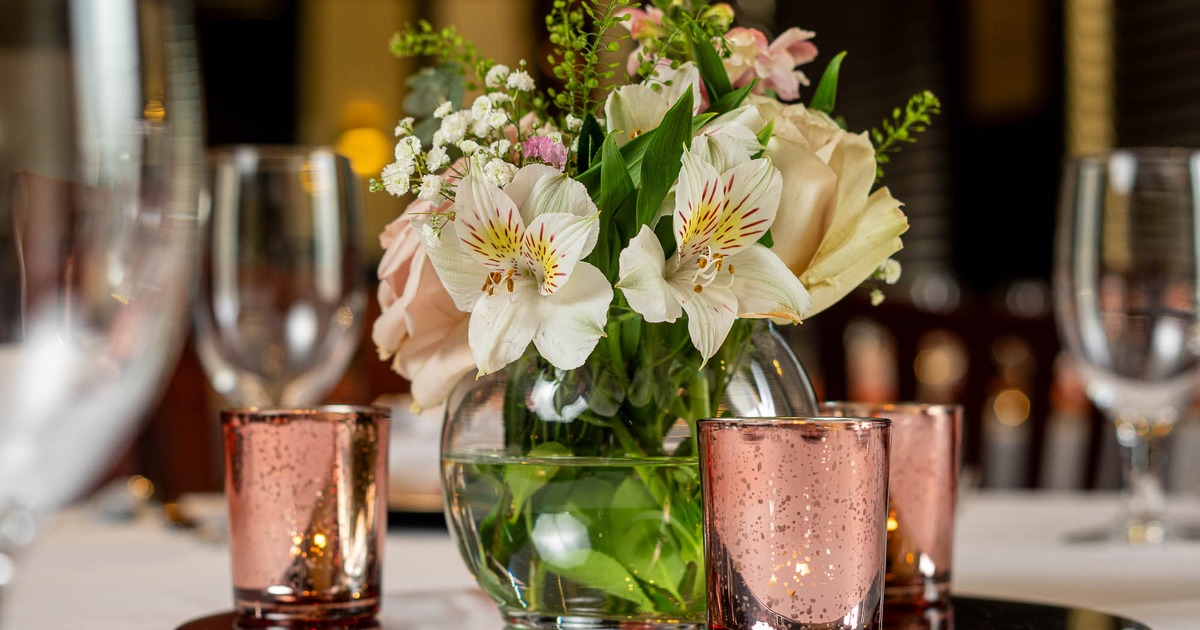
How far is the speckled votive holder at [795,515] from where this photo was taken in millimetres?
376

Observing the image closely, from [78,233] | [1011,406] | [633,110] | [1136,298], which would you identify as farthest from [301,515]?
[1011,406]

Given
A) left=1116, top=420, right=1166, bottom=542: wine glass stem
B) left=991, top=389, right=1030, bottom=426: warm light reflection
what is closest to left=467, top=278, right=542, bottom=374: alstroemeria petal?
left=1116, top=420, right=1166, bottom=542: wine glass stem

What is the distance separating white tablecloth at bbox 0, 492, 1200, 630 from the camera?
53cm

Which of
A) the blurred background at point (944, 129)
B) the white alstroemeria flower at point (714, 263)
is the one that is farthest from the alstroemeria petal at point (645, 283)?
the blurred background at point (944, 129)

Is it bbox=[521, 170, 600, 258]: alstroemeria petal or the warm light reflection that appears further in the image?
the warm light reflection

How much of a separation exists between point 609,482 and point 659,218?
8 centimetres

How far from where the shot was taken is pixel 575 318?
39cm

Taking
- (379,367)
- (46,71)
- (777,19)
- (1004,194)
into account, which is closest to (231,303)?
(46,71)

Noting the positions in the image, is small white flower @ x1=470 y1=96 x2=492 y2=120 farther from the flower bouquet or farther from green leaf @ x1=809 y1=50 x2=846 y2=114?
green leaf @ x1=809 y1=50 x2=846 y2=114

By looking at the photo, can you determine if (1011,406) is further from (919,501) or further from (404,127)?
(404,127)

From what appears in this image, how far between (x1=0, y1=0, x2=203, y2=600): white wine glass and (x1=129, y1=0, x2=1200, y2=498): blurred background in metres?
1.31

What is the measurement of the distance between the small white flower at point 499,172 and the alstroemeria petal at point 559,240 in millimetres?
21

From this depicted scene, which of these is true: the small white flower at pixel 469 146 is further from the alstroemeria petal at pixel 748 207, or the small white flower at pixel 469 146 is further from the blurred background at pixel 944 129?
the blurred background at pixel 944 129

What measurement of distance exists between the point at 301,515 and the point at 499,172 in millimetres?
159
